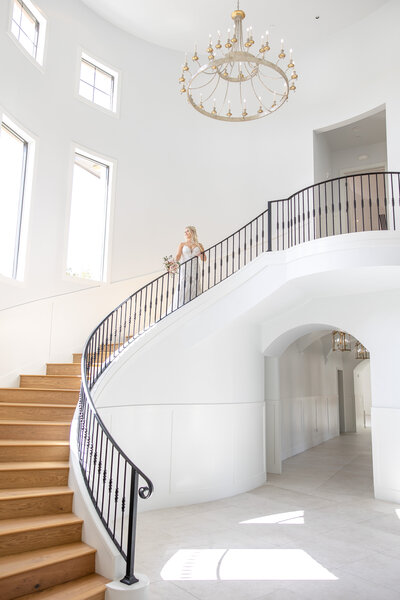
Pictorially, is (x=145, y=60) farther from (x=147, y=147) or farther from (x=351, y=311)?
(x=351, y=311)

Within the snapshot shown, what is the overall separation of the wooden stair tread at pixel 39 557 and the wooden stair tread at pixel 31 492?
51 cm

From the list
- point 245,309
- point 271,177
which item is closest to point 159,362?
point 245,309

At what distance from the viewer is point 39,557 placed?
12.0ft

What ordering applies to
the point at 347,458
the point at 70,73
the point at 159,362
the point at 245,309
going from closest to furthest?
the point at 159,362, the point at 245,309, the point at 70,73, the point at 347,458

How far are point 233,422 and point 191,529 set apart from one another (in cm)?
234

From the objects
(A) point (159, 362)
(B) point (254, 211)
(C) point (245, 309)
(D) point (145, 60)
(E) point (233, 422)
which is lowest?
(E) point (233, 422)

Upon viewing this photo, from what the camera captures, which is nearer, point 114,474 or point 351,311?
point 114,474

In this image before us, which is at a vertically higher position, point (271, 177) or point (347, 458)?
point (271, 177)

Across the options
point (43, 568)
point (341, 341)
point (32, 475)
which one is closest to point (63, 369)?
point (32, 475)

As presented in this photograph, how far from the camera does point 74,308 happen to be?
27.7 feet

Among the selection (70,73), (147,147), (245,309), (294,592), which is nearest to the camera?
(294,592)

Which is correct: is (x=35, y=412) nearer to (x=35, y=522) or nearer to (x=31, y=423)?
(x=31, y=423)

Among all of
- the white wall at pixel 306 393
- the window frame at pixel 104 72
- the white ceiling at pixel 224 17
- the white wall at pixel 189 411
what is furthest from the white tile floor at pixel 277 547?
the white ceiling at pixel 224 17

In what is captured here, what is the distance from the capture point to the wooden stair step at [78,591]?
340 centimetres
